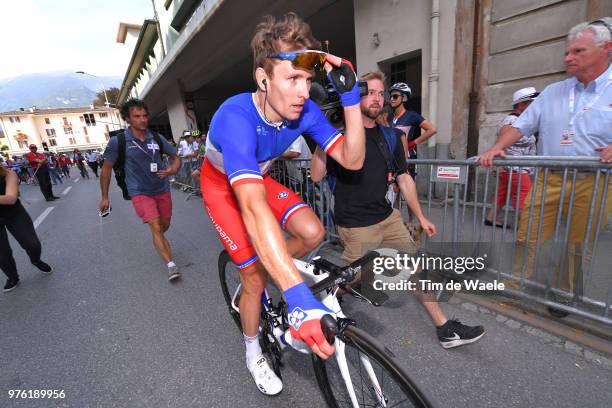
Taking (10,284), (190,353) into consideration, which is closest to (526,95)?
(190,353)

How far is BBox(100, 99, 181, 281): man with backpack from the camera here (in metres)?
3.90

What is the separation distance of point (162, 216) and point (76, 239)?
3238mm

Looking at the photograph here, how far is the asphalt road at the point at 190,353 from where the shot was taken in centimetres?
202

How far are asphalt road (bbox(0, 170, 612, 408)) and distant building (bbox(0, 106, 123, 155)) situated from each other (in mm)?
92905

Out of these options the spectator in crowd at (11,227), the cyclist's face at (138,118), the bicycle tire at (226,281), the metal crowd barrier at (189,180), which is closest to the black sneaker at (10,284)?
the spectator in crowd at (11,227)

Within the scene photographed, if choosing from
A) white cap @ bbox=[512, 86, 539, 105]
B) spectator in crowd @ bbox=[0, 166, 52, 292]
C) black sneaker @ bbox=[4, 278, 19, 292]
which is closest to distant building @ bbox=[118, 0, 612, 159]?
white cap @ bbox=[512, 86, 539, 105]

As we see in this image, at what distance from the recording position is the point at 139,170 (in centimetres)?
398

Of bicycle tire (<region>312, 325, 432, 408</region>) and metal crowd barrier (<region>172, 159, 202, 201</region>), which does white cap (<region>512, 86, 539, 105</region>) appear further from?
metal crowd barrier (<region>172, 159, 202, 201</region>)

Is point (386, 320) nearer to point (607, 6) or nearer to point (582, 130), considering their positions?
point (582, 130)

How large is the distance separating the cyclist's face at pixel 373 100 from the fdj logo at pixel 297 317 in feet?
5.65

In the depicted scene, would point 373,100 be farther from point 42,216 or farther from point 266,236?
point 42,216

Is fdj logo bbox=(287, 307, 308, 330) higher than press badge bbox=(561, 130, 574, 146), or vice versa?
press badge bbox=(561, 130, 574, 146)

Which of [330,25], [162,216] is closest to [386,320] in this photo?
[162,216]

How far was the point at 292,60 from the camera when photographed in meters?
1.54
